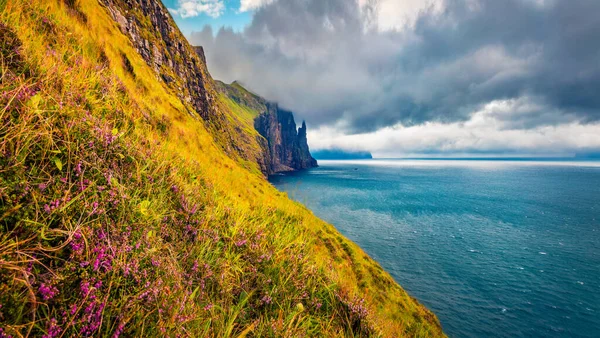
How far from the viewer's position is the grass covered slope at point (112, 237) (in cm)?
183

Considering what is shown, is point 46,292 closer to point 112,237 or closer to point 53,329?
point 53,329

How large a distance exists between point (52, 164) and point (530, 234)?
91718 millimetres

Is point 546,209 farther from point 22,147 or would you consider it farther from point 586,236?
point 22,147

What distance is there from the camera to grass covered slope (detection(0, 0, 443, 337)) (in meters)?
1.83

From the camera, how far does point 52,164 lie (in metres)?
2.42

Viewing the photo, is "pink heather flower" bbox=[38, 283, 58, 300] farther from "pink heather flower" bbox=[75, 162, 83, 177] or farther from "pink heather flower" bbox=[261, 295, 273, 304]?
"pink heather flower" bbox=[261, 295, 273, 304]

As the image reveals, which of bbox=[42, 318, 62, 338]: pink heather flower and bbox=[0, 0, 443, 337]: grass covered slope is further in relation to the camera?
bbox=[0, 0, 443, 337]: grass covered slope

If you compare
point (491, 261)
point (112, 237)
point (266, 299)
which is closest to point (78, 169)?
point (112, 237)

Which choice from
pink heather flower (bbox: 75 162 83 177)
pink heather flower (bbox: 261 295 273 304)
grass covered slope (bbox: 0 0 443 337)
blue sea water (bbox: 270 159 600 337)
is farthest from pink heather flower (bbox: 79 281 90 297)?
blue sea water (bbox: 270 159 600 337)

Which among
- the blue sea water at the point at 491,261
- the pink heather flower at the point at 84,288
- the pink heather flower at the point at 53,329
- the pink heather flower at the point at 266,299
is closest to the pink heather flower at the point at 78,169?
the pink heather flower at the point at 84,288

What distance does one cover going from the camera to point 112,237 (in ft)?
7.75

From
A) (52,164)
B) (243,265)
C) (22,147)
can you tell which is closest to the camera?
(22,147)

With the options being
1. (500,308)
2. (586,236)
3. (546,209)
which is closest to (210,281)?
(500,308)

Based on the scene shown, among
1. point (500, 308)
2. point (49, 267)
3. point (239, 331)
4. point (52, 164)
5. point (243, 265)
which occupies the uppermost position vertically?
point (52, 164)
